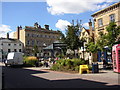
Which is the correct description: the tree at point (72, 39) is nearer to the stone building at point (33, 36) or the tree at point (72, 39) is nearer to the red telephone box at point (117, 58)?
the red telephone box at point (117, 58)

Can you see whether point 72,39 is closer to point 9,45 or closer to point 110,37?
point 110,37

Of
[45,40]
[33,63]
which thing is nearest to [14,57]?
[33,63]

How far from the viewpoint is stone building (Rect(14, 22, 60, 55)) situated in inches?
2768

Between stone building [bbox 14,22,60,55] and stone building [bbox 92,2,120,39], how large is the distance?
30.2 m

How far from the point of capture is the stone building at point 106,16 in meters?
31.9

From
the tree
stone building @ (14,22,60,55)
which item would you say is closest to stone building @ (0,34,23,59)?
stone building @ (14,22,60,55)

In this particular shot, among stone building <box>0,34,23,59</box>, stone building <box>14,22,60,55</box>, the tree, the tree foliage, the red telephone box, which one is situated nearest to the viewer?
the red telephone box

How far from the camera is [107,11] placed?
34.7 m

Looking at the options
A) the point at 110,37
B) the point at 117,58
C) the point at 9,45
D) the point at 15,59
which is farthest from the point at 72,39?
the point at 9,45

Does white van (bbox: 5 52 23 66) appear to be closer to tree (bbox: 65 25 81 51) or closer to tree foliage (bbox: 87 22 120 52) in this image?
tree (bbox: 65 25 81 51)

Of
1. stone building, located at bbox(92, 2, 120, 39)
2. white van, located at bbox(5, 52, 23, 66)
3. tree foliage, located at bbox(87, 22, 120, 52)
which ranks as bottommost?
white van, located at bbox(5, 52, 23, 66)

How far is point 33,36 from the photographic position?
241 feet

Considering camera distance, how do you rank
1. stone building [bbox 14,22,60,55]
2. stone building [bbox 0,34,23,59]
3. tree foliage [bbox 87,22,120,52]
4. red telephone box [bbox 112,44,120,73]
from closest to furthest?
1. red telephone box [bbox 112,44,120,73]
2. tree foliage [bbox 87,22,120,52]
3. stone building [bbox 0,34,23,59]
4. stone building [bbox 14,22,60,55]

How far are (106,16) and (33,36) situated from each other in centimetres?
4322
